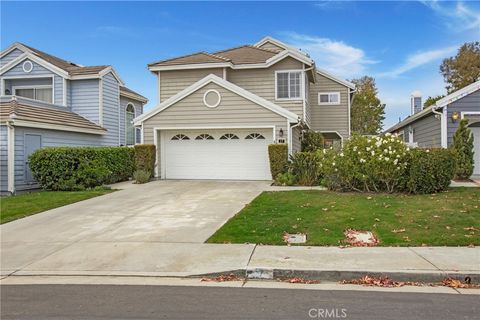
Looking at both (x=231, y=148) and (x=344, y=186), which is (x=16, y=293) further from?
(x=231, y=148)

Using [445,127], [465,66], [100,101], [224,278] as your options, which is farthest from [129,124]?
[465,66]

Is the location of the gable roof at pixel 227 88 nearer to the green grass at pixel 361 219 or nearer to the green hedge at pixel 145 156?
the green hedge at pixel 145 156

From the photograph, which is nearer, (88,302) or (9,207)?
(88,302)

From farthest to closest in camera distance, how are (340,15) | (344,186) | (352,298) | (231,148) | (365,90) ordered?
(365,90)
(231,148)
(340,15)
(344,186)
(352,298)

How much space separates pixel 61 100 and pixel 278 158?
12235 millimetres

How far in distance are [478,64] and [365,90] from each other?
15.4 metres

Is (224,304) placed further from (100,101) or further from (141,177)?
(100,101)

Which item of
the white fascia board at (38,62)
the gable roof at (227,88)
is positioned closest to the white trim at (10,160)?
the gable roof at (227,88)

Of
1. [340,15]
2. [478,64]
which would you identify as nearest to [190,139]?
[340,15]

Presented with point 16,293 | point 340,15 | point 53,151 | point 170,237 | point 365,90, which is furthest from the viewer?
point 365,90

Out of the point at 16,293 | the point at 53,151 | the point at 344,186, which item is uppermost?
the point at 53,151

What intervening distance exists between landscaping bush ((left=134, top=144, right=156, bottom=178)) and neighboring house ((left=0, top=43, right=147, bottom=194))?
3547 mm

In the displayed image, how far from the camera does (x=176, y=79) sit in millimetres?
20969

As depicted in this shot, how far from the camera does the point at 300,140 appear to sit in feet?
63.4
